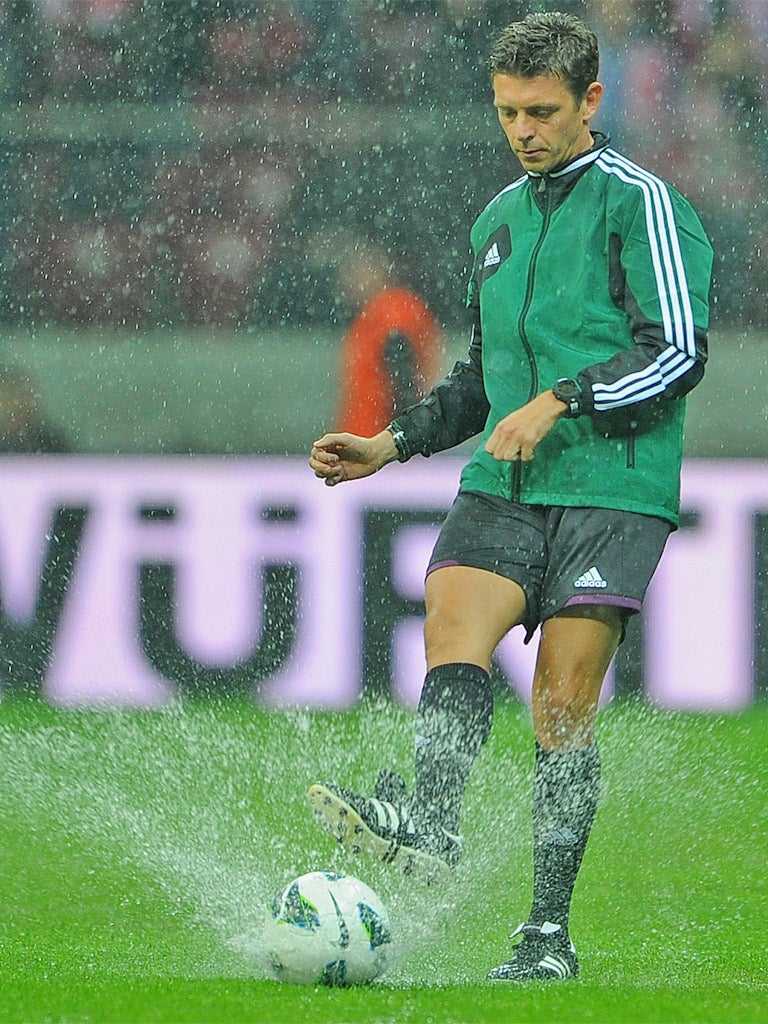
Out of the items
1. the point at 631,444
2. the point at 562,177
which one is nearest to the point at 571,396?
the point at 631,444

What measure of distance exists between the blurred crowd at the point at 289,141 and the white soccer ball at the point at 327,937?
4.32 meters

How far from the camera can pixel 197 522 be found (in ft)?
22.8

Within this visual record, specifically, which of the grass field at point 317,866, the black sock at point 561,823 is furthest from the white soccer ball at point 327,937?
the black sock at point 561,823

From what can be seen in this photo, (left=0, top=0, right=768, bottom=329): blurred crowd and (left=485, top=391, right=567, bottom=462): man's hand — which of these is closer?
(left=485, top=391, right=567, bottom=462): man's hand

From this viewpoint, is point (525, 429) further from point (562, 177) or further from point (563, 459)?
point (562, 177)

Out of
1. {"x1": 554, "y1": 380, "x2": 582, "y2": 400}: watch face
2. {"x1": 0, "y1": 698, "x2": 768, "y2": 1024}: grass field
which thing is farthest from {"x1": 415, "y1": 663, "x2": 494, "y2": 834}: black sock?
{"x1": 554, "y1": 380, "x2": 582, "y2": 400}: watch face

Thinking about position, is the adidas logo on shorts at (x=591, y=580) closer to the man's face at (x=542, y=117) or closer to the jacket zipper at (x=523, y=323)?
the jacket zipper at (x=523, y=323)

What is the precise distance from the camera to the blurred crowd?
7523 millimetres

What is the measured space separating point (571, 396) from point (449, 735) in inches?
25.7

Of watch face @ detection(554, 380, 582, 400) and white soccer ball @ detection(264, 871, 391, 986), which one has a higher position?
watch face @ detection(554, 380, 582, 400)

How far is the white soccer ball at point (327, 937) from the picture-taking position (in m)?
3.32

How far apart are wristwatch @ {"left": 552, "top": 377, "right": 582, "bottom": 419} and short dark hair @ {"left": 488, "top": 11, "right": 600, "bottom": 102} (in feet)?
1.90

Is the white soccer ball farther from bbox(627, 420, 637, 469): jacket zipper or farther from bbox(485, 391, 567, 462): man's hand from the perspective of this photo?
bbox(627, 420, 637, 469): jacket zipper

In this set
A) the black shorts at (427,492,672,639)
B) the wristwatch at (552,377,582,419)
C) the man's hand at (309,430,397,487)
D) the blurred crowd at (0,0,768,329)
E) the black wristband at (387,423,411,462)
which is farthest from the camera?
the blurred crowd at (0,0,768,329)
